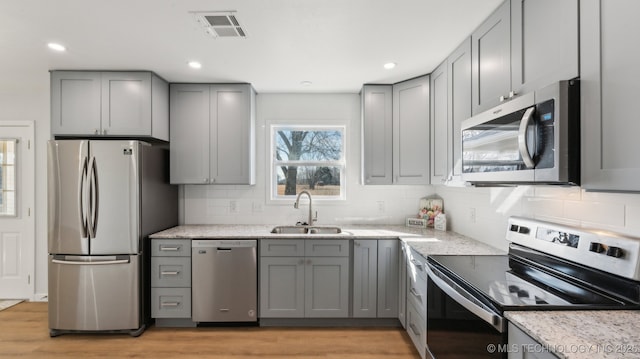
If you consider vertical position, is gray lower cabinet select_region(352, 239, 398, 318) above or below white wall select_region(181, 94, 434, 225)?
below

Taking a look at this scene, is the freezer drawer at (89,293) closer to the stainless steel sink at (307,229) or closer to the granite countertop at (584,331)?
the stainless steel sink at (307,229)

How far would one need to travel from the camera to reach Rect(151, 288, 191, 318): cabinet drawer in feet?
9.46

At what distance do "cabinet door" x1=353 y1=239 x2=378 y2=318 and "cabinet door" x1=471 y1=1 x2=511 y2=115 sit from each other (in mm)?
1489

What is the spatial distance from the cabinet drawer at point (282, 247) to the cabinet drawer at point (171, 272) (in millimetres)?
714

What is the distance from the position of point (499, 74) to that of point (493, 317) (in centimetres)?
131

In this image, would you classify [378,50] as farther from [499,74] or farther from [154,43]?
[154,43]

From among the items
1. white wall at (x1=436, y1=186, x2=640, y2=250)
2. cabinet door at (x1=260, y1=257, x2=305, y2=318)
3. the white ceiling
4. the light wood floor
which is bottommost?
the light wood floor

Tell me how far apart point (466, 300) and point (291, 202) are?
7.82 feet

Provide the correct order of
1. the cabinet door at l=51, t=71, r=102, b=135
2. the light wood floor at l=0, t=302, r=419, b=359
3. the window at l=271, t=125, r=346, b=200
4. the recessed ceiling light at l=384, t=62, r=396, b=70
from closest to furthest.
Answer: the light wood floor at l=0, t=302, r=419, b=359 < the recessed ceiling light at l=384, t=62, r=396, b=70 < the cabinet door at l=51, t=71, r=102, b=135 < the window at l=271, t=125, r=346, b=200

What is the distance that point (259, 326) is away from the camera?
294 cm

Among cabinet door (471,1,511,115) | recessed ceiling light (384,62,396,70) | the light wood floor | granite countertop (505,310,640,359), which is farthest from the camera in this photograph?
recessed ceiling light (384,62,396,70)

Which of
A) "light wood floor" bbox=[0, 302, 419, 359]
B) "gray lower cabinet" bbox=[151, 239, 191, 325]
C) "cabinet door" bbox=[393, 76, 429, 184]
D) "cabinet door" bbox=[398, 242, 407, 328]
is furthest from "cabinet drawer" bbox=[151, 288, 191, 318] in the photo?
"cabinet door" bbox=[393, 76, 429, 184]

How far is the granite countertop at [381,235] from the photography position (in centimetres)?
232

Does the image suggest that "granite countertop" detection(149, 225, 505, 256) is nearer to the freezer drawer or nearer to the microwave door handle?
the freezer drawer
